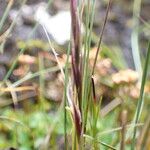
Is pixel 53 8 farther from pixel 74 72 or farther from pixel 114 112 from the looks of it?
pixel 74 72

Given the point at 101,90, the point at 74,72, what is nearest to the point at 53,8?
the point at 101,90

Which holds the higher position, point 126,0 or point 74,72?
point 74,72

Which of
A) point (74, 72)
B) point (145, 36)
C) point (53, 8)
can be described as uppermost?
point (74, 72)

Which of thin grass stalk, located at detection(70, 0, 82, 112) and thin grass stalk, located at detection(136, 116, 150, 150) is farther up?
thin grass stalk, located at detection(70, 0, 82, 112)

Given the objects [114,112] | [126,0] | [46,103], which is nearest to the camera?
[114,112]

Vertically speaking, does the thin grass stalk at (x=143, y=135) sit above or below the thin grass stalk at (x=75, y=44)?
below

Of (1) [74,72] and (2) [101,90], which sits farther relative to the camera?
(2) [101,90]

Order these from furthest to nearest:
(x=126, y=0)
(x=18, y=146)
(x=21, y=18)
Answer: (x=126, y=0), (x=21, y=18), (x=18, y=146)

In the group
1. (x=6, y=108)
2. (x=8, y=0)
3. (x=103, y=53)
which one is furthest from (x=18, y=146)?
(x=103, y=53)

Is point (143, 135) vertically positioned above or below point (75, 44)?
below
